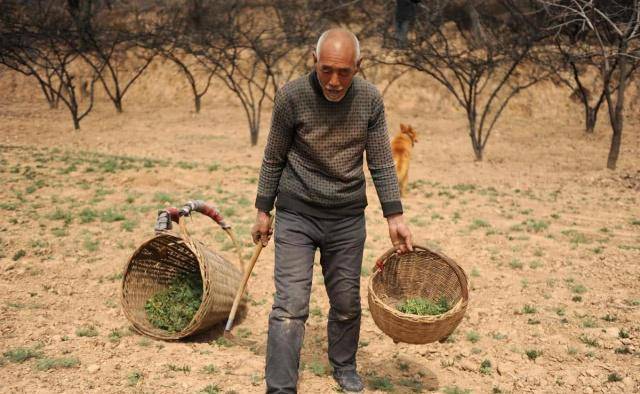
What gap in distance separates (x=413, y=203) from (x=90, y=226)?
4.50 meters

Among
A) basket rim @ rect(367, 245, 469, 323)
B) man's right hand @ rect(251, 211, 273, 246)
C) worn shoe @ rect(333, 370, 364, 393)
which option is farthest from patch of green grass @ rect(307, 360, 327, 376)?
man's right hand @ rect(251, 211, 273, 246)

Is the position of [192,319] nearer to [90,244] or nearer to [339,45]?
[339,45]

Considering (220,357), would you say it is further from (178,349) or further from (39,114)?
(39,114)

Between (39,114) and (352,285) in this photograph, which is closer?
(352,285)

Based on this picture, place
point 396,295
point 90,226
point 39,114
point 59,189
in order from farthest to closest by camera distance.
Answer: point 39,114
point 59,189
point 90,226
point 396,295

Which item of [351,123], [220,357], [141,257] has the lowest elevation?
[220,357]

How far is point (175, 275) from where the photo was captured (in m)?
4.64

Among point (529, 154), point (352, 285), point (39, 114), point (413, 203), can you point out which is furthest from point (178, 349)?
point (39, 114)

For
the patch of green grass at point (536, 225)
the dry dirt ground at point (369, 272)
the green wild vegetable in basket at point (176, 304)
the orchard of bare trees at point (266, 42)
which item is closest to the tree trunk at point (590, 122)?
the orchard of bare trees at point (266, 42)

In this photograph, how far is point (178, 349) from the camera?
3.90 m

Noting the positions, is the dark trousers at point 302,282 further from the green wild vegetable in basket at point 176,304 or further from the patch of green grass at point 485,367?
the green wild vegetable in basket at point 176,304

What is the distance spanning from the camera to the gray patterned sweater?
9.34ft

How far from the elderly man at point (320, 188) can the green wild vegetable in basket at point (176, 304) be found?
55.3 inches

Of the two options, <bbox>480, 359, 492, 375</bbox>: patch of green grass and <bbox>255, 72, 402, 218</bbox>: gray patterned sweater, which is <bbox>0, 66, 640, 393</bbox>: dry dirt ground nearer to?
<bbox>480, 359, 492, 375</bbox>: patch of green grass
